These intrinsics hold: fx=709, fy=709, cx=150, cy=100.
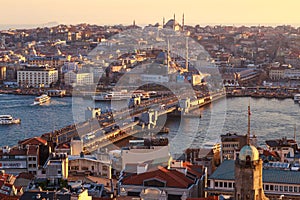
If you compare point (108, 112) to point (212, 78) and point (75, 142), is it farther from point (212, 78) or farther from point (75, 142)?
point (212, 78)

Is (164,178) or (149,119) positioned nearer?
(164,178)

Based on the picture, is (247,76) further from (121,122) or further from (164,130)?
(164,130)

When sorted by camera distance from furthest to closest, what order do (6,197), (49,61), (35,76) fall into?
1. (49,61)
2. (35,76)
3. (6,197)

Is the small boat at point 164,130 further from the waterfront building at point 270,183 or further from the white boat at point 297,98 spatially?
the white boat at point 297,98

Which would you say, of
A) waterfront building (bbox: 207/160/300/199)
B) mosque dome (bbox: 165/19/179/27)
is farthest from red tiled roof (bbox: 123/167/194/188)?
mosque dome (bbox: 165/19/179/27)

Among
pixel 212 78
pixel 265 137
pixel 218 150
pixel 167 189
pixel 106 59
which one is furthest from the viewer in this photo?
pixel 106 59

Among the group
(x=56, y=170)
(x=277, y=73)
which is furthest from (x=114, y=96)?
(x=56, y=170)

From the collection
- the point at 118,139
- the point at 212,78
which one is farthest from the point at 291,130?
the point at 212,78
